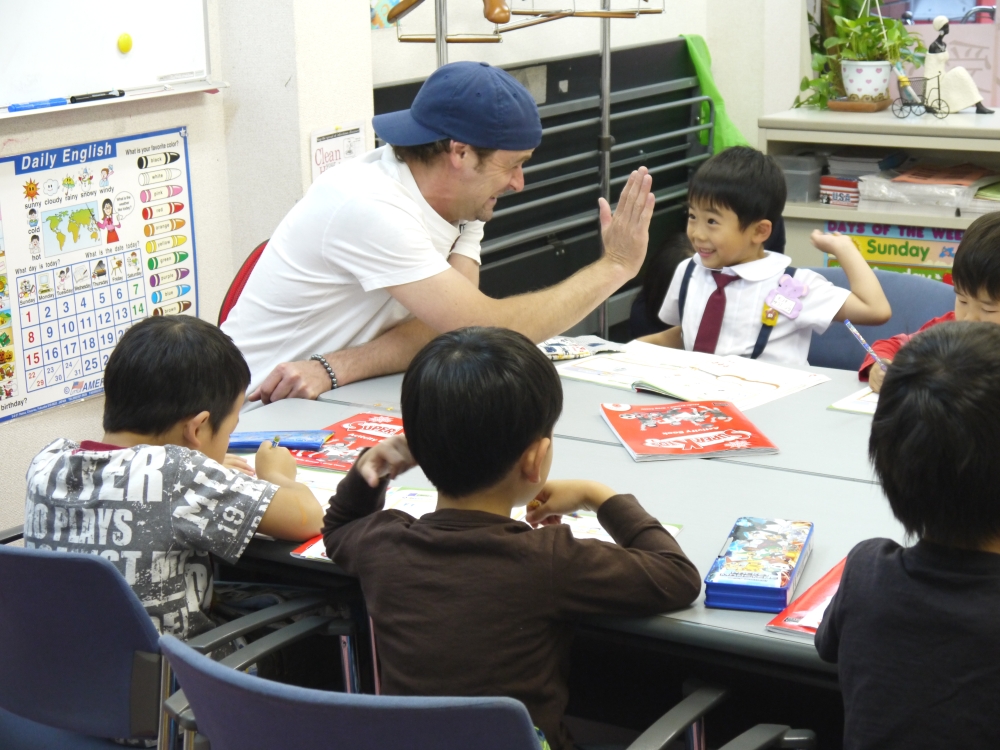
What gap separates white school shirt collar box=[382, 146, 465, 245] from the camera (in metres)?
2.25

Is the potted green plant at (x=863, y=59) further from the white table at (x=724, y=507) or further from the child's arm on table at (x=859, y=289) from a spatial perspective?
the white table at (x=724, y=507)

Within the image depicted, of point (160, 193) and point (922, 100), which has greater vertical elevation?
point (922, 100)

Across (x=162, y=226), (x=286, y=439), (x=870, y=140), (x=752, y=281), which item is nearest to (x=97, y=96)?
(x=162, y=226)

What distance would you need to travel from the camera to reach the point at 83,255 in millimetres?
2650

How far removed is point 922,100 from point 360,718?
363 centimetres

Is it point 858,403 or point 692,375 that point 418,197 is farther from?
point 858,403

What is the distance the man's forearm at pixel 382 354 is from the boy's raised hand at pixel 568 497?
2.68 ft

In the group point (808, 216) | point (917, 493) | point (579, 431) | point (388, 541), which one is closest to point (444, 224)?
point (579, 431)

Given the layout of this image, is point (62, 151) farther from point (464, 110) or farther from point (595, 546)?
point (595, 546)

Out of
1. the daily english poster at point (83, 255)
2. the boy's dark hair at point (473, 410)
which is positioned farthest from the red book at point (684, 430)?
the daily english poster at point (83, 255)

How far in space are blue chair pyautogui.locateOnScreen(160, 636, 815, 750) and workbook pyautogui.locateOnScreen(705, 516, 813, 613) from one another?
434 millimetres

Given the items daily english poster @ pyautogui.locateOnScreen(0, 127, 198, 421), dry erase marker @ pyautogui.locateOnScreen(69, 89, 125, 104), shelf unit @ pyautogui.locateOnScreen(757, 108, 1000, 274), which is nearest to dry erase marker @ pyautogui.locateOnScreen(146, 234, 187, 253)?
daily english poster @ pyautogui.locateOnScreen(0, 127, 198, 421)

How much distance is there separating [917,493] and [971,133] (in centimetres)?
291

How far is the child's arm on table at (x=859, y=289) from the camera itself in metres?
2.47
